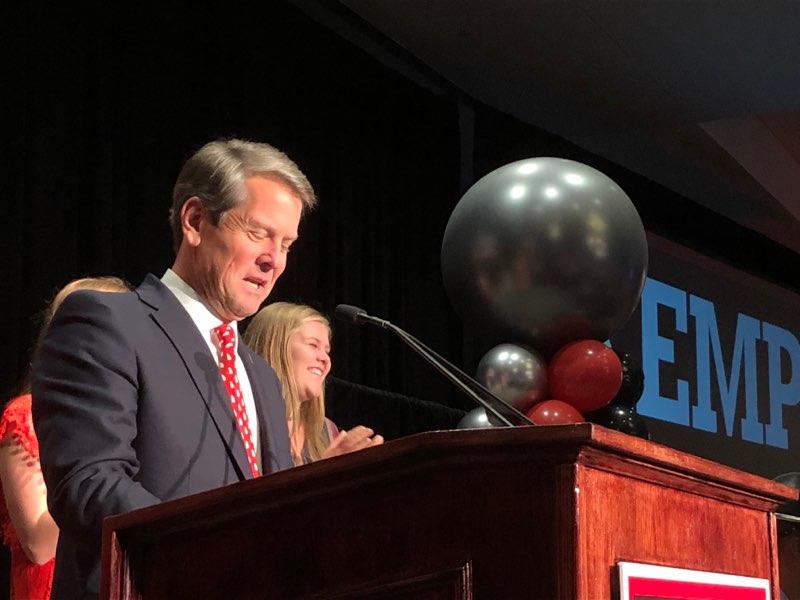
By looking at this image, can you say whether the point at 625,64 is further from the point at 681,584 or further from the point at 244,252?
the point at 681,584

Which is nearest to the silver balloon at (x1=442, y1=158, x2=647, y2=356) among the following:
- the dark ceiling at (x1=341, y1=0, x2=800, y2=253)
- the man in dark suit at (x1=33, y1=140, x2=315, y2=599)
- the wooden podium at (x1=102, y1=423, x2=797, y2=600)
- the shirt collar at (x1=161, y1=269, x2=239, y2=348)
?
the dark ceiling at (x1=341, y1=0, x2=800, y2=253)

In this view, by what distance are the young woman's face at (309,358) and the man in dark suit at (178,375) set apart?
1.47 meters

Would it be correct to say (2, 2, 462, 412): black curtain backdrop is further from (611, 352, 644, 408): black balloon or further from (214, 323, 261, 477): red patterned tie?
(214, 323, 261, 477): red patterned tie

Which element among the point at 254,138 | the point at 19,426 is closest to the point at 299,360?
the point at 19,426

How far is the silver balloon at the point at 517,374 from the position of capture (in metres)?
3.46

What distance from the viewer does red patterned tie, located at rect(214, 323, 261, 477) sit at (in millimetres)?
1504

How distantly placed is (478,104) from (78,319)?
14.1 feet

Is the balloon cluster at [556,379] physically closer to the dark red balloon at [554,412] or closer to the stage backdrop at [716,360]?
the dark red balloon at [554,412]

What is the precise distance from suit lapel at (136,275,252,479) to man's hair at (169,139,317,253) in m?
0.14

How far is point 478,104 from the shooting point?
18.3ft

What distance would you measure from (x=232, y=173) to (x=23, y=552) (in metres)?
1.13

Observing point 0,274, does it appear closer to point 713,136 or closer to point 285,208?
point 285,208

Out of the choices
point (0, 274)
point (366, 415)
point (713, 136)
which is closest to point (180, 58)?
point (0, 274)

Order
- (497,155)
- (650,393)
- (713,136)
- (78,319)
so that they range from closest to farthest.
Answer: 1. (78,319)
2. (497,155)
3. (650,393)
4. (713,136)
